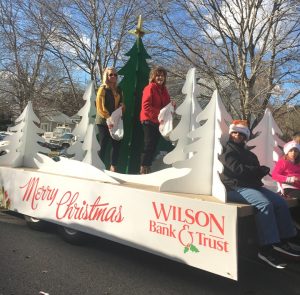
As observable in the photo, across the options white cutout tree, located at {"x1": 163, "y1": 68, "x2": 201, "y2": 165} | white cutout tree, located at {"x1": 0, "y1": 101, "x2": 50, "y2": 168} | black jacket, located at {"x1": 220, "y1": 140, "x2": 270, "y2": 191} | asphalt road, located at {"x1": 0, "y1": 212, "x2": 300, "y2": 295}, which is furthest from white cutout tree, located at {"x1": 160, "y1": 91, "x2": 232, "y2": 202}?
white cutout tree, located at {"x1": 0, "y1": 101, "x2": 50, "y2": 168}

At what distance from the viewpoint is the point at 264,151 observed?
6414 millimetres

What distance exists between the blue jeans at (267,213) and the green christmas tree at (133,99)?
291cm

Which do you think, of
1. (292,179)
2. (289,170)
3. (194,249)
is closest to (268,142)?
(289,170)

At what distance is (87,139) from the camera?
631cm

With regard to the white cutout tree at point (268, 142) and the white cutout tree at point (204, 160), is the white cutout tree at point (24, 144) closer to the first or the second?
the white cutout tree at point (204, 160)

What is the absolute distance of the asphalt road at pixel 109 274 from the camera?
13.9 ft

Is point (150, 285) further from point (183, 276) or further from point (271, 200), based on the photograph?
point (271, 200)

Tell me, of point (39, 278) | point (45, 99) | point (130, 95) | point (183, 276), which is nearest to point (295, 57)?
point (130, 95)

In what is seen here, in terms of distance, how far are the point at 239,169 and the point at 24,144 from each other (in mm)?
3873

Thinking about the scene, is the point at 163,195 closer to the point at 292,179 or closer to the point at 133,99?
the point at 292,179

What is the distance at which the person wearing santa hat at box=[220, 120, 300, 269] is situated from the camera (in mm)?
4332

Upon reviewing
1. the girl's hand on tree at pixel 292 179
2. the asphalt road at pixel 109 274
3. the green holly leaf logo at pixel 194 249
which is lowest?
the asphalt road at pixel 109 274

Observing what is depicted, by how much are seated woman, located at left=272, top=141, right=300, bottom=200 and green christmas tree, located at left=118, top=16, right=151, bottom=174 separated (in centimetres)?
246

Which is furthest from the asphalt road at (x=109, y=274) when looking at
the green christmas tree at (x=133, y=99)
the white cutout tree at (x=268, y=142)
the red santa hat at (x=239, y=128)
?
the green christmas tree at (x=133, y=99)
